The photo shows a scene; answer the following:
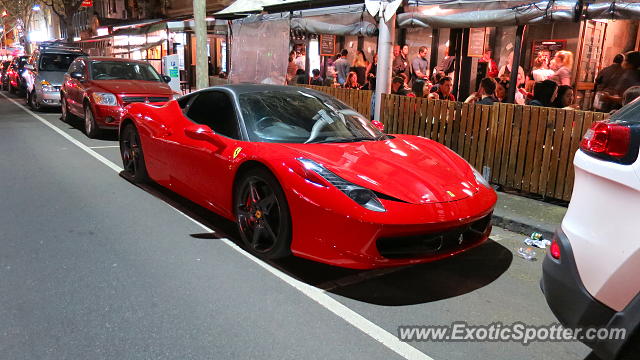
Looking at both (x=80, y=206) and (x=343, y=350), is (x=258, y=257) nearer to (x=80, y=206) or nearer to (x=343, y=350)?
(x=343, y=350)

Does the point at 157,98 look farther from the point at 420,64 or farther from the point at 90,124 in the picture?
the point at 420,64

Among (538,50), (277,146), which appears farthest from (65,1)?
(277,146)

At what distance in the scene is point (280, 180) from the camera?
3865 mm

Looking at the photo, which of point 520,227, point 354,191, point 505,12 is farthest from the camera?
point 505,12

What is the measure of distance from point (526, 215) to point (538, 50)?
6817mm

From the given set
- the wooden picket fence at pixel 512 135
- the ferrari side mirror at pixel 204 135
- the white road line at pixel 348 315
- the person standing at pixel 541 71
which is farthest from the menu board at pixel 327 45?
the white road line at pixel 348 315

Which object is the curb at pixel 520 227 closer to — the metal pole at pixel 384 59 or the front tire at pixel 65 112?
the metal pole at pixel 384 59

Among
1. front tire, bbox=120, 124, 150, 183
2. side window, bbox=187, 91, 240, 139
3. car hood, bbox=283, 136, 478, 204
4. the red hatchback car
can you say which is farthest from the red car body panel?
car hood, bbox=283, 136, 478, 204

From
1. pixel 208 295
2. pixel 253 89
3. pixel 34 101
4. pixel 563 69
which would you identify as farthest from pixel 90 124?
pixel 563 69

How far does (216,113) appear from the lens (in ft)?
16.5

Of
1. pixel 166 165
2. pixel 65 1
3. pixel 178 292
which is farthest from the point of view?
pixel 65 1

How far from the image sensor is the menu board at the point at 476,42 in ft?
38.8

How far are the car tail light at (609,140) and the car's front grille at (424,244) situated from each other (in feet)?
4.18

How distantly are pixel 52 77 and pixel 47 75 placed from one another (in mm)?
168
